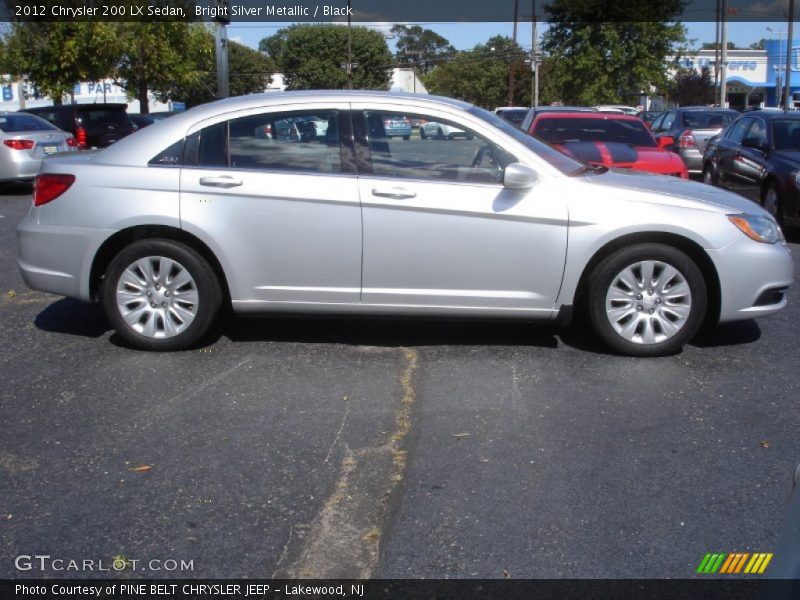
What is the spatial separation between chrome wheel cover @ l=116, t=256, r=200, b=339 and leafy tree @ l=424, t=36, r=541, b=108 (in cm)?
6532

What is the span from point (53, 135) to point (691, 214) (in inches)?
532

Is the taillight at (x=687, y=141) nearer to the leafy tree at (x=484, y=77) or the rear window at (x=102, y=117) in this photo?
the rear window at (x=102, y=117)

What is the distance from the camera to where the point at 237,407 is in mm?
5125

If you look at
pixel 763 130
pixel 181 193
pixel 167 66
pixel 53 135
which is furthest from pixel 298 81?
pixel 181 193

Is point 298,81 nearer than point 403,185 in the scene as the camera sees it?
No

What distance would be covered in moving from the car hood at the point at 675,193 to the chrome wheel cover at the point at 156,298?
2700mm

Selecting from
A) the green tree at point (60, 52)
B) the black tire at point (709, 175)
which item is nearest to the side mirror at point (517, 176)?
the black tire at point (709, 175)

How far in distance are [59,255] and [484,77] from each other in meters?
71.5

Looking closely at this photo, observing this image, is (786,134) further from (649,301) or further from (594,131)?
(649,301)

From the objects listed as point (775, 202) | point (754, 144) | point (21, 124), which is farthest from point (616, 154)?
point (21, 124)

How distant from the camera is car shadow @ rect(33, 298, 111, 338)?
6770 mm

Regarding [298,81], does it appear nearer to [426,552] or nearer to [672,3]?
[672,3]

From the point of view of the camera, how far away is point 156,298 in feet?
20.1

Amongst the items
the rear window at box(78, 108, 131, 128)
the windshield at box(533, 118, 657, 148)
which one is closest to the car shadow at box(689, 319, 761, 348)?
the windshield at box(533, 118, 657, 148)
